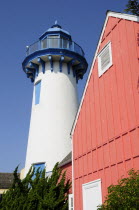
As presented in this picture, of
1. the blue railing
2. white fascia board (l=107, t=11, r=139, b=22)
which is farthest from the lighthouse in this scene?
white fascia board (l=107, t=11, r=139, b=22)

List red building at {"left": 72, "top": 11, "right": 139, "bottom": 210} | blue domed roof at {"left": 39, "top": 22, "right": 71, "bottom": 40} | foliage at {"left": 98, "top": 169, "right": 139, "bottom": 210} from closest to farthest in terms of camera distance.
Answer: foliage at {"left": 98, "top": 169, "right": 139, "bottom": 210} → red building at {"left": 72, "top": 11, "right": 139, "bottom": 210} → blue domed roof at {"left": 39, "top": 22, "right": 71, "bottom": 40}

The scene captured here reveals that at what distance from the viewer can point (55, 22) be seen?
2514 centimetres

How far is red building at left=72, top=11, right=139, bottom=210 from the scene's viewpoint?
371 inches

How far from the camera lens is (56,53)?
861 inches

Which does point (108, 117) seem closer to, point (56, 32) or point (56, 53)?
point (56, 53)

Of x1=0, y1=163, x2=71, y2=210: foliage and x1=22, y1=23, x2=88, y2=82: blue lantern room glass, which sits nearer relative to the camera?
x1=0, y1=163, x2=71, y2=210: foliage

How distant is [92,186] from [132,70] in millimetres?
4844

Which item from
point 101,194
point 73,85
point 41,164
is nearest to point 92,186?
point 101,194

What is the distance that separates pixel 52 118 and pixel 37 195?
834 cm

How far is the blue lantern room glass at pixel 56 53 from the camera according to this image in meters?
21.9

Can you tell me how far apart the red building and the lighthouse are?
6288 millimetres

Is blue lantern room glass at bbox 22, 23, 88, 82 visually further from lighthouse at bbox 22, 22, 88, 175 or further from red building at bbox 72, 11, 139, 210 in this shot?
red building at bbox 72, 11, 139, 210

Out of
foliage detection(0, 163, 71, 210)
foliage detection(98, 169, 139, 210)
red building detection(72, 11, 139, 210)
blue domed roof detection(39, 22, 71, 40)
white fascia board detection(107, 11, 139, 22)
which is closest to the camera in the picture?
foliage detection(98, 169, 139, 210)

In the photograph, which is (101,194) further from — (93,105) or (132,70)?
(132,70)
